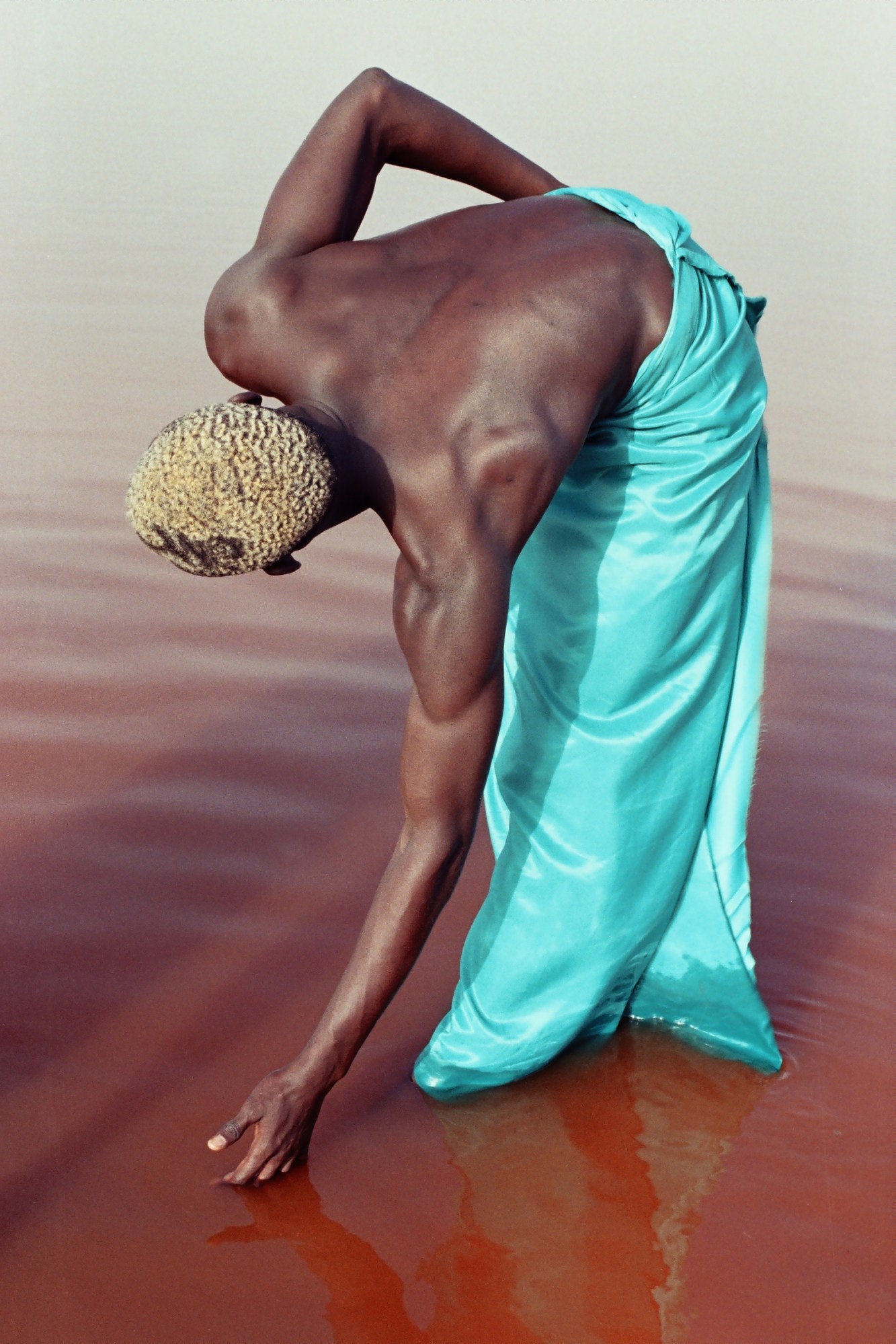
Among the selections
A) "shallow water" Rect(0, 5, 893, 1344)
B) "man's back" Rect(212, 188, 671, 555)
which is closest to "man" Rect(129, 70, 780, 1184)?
"man's back" Rect(212, 188, 671, 555)

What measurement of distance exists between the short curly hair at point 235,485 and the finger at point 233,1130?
2.66 feet

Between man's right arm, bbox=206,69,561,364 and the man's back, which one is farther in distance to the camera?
man's right arm, bbox=206,69,561,364

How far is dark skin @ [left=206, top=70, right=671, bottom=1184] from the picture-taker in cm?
194

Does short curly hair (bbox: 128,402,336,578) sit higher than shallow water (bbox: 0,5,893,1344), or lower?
higher

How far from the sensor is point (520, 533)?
1.96 metres

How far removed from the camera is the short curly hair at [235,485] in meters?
1.81

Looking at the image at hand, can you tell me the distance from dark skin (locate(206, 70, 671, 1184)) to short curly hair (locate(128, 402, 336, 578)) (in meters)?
0.06

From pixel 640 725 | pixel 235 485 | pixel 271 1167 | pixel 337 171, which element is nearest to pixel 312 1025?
pixel 271 1167

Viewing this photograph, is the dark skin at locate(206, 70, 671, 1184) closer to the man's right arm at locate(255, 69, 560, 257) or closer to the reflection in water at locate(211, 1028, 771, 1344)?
the man's right arm at locate(255, 69, 560, 257)

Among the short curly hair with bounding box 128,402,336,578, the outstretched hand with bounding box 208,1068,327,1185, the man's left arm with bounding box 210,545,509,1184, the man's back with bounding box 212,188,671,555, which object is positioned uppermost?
the man's back with bounding box 212,188,671,555

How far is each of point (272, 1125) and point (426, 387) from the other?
1.07m

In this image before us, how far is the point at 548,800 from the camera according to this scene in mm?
2398

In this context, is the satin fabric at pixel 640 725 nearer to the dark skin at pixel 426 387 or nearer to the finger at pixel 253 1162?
the dark skin at pixel 426 387

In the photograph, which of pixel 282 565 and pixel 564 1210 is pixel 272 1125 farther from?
pixel 282 565
